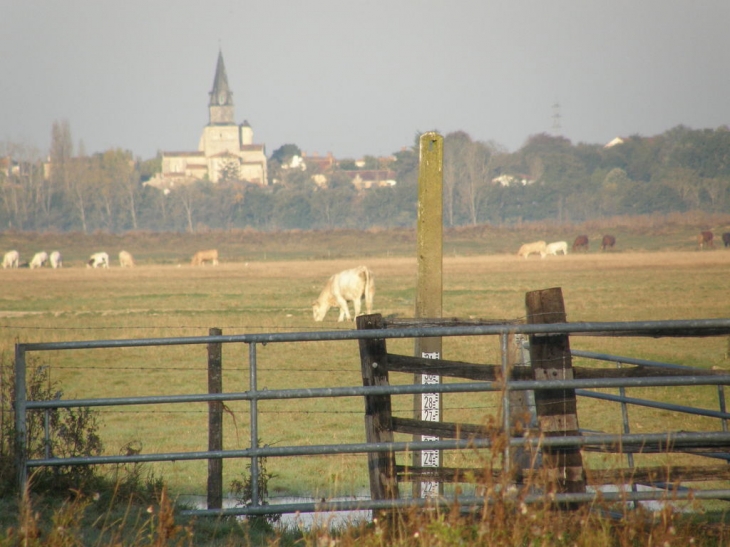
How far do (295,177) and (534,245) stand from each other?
121434mm

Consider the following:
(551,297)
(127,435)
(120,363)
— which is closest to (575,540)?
(551,297)

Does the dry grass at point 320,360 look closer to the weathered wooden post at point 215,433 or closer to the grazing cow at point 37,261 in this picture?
the weathered wooden post at point 215,433

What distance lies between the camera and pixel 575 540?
16.4ft

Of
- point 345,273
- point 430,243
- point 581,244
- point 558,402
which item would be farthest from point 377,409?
point 581,244

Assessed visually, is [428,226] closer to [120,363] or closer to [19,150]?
[120,363]

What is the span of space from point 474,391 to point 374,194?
14762 cm

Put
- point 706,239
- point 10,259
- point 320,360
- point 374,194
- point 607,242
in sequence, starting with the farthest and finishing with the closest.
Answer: point 374,194 < point 607,242 < point 706,239 < point 10,259 < point 320,360

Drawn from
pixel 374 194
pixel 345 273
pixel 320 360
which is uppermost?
pixel 374 194

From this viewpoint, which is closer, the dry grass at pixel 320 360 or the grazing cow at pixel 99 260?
the dry grass at pixel 320 360

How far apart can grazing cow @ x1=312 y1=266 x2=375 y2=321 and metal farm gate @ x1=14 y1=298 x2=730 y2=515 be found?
21.2 metres

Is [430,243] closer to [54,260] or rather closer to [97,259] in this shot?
[97,259]

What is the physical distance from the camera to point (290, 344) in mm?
20359

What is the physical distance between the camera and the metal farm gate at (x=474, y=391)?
17.4ft

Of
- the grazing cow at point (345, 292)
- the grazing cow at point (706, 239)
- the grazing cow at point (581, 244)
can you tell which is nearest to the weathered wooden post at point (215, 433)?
the grazing cow at point (345, 292)
